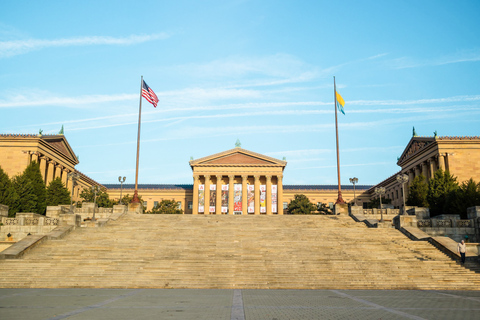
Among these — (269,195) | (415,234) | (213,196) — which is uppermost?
(269,195)

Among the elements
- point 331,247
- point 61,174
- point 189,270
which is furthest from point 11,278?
point 61,174

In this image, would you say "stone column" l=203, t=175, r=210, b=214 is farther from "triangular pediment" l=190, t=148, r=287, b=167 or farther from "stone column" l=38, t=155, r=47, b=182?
"stone column" l=38, t=155, r=47, b=182

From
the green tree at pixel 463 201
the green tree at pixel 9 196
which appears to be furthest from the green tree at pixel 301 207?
the green tree at pixel 9 196

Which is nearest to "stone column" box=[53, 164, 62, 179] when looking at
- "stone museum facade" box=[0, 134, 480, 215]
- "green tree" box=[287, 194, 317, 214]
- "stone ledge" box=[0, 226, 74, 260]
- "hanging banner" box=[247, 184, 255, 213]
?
"stone museum facade" box=[0, 134, 480, 215]

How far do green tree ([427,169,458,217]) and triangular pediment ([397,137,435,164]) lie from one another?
1738 centimetres

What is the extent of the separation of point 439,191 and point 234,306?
4818 centimetres

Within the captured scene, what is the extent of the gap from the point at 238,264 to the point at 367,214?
21264 millimetres

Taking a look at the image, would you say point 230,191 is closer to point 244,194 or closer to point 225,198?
point 225,198

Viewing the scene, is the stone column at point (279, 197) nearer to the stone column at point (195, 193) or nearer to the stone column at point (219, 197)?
the stone column at point (219, 197)

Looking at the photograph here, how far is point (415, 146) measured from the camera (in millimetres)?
81250

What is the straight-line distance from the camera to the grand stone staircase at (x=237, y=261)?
2005cm

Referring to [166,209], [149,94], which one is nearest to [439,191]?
[149,94]

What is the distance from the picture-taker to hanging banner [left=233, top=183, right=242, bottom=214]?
9025cm

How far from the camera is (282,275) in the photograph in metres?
20.8
